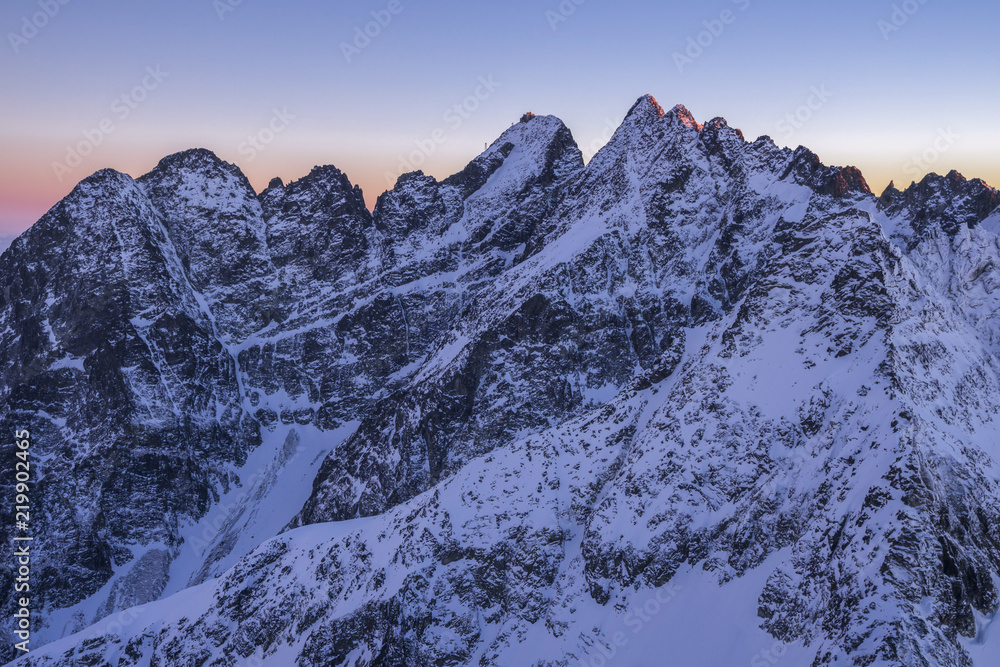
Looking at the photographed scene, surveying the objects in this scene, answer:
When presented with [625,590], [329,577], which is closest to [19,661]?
[329,577]

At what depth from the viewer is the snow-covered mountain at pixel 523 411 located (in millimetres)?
56625

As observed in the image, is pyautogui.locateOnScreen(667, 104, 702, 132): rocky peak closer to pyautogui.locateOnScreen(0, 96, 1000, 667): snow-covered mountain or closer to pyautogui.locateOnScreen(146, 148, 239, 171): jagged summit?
pyautogui.locateOnScreen(0, 96, 1000, 667): snow-covered mountain

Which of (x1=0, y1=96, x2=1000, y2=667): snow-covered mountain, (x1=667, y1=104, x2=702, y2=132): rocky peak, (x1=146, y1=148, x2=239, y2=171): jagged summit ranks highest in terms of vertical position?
(x1=146, y1=148, x2=239, y2=171): jagged summit

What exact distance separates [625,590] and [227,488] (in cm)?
10551

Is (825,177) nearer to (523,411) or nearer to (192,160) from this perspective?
(523,411)

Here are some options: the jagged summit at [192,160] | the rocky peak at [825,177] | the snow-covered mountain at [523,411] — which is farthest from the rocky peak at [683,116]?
the jagged summit at [192,160]

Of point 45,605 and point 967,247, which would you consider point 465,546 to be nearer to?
Result: point 967,247

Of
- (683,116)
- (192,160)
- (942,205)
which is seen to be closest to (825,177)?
(942,205)

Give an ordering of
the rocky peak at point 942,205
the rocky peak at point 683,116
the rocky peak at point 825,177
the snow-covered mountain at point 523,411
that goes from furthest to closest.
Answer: the rocky peak at point 683,116 < the rocky peak at point 942,205 < the rocky peak at point 825,177 < the snow-covered mountain at point 523,411

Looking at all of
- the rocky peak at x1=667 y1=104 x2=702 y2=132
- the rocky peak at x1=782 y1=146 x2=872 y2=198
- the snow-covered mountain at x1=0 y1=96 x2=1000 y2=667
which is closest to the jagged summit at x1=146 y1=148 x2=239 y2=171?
Result: the snow-covered mountain at x1=0 y1=96 x2=1000 y2=667

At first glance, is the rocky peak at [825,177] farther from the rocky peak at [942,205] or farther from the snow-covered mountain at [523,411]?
the rocky peak at [942,205]

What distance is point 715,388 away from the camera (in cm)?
7412

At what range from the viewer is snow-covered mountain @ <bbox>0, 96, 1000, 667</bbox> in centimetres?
5662

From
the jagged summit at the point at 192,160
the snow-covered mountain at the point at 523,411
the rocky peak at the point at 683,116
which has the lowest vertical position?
the snow-covered mountain at the point at 523,411
